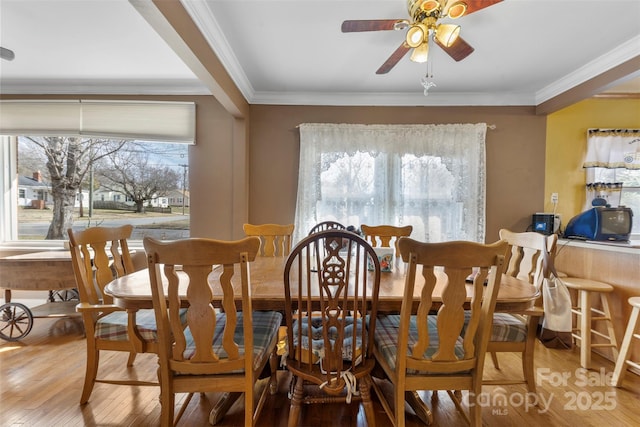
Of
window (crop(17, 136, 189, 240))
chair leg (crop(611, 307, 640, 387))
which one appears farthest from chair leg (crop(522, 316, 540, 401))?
window (crop(17, 136, 189, 240))

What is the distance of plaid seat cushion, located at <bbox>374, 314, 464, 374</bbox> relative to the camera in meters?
1.28

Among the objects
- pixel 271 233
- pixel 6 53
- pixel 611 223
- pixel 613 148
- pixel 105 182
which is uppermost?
pixel 6 53

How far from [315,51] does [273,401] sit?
2556mm

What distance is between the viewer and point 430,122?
3273 mm

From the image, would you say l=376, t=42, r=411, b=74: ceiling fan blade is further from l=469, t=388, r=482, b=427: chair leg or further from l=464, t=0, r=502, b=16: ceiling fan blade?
l=469, t=388, r=482, b=427: chair leg

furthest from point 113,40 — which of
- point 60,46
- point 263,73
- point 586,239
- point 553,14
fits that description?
point 586,239

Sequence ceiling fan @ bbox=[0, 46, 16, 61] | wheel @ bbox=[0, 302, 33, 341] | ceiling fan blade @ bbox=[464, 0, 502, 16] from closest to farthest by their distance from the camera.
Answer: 1. ceiling fan blade @ bbox=[464, 0, 502, 16]
2. ceiling fan @ bbox=[0, 46, 16, 61]
3. wheel @ bbox=[0, 302, 33, 341]

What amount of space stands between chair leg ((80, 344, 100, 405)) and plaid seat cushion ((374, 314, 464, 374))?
1572 mm

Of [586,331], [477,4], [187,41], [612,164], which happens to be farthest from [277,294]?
[612,164]

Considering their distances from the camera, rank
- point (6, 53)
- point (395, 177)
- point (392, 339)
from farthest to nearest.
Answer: point (395, 177) < point (6, 53) < point (392, 339)

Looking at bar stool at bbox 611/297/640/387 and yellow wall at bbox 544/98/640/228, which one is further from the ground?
yellow wall at bbox 544/98/640/228

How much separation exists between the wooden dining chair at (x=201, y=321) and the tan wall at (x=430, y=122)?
7.07 feet

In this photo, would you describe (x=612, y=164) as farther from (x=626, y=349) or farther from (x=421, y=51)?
(x=421, y=51)

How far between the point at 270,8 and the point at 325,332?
1.97m
